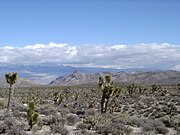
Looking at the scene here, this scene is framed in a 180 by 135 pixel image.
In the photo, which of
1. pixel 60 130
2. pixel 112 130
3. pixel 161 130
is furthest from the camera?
pixel 161 130

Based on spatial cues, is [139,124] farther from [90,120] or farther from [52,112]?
[52,112]

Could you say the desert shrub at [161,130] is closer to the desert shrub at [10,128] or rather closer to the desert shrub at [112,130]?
the desert shrub at [112,130]

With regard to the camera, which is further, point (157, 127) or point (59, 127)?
point (157, 127)

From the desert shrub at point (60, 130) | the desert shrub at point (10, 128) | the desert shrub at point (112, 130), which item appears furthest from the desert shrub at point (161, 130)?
the desert shrub at point (10, 128)

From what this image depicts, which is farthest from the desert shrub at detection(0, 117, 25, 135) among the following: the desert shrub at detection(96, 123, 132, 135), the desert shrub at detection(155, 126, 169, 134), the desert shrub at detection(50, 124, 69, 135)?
the desert shrub at detection(155, 126, 169, 134)

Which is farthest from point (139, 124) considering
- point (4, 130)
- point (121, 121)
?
point (4, 130)

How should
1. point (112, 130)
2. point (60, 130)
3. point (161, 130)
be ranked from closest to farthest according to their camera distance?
1. point (60, 130)
2. point (112, 130)
3. point (161, 130)

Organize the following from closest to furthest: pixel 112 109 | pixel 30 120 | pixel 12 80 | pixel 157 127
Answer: pixel 30 120, pixel 157 127, pixel 12 80, pixel 112 109

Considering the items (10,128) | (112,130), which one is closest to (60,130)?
(10,128)

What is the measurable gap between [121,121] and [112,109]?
12320mm

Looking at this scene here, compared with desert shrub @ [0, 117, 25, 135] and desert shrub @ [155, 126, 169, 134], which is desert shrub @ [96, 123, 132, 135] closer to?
desert shrub @ [155, 126, 169, 134]

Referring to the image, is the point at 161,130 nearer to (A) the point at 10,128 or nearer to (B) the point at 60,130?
(B) the point at 60,130

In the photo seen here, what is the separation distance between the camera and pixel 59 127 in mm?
17688

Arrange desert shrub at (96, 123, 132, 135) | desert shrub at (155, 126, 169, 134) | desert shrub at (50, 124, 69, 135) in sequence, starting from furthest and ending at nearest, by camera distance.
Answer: desert shrub at (155, 126, 169, 134), desert shrub at (96, 123, 132, 135), desert shrub at (50, 124, 69, 135)
